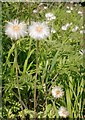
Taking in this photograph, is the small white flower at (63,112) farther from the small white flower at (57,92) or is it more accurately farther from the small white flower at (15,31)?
the small white flower at (15,31)

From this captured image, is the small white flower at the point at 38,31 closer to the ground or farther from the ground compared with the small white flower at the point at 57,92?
farther from the ground

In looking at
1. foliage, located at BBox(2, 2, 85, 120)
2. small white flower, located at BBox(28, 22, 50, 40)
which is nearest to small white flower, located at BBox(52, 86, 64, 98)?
foliage, located at BBox(2, 2, 85, 120)

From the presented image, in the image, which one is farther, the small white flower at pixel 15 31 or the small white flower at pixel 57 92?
the small white flower at pixel 57 92

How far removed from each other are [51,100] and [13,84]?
0.22 metres

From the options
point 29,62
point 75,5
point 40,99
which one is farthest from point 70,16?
point 40,99

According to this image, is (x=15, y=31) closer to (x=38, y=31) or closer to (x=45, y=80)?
(x=38, y=31)

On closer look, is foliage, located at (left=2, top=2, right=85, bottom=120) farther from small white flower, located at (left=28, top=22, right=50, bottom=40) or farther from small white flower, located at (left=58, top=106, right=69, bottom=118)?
small white flower, located at (left=28, top=22, right=50, bottom=40)

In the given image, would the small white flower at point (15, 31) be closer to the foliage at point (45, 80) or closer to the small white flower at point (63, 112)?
the foliage at point (45, 80)

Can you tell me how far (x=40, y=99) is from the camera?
75.0 inches

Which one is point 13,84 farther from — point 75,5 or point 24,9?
point 75,5

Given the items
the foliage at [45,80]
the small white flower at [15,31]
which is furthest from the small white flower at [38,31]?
the foliage at [45,80]

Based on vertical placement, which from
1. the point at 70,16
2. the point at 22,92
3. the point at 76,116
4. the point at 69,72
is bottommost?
the point at 76,116

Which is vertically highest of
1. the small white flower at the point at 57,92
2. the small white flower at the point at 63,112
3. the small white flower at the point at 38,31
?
the small white flower at the point at 38,31

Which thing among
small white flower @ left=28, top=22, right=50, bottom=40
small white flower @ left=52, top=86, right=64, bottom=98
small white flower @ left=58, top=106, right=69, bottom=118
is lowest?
small white flower @ left=58, top=106, right=69, bottom=118
